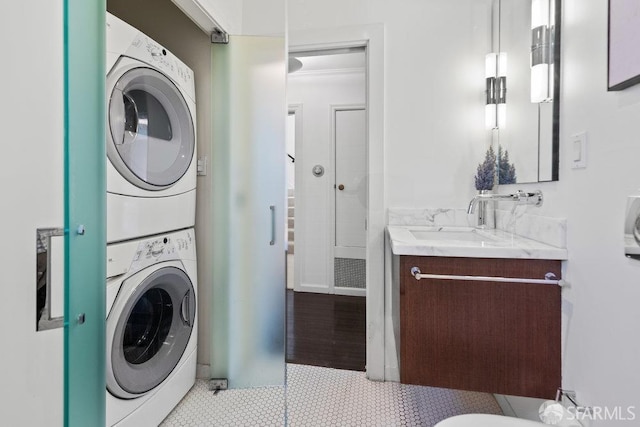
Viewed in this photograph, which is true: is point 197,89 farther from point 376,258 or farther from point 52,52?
point 376,258

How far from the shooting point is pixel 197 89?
1.72m

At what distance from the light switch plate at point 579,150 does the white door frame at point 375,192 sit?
3.13 feet

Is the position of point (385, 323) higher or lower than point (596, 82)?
lower

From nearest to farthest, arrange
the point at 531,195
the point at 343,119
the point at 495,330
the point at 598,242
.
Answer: the point at 598,242
the point at 495,330
the point at 531,195
the point at 343,119

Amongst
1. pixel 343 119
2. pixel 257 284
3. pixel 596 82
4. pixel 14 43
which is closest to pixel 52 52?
pixel 14 43

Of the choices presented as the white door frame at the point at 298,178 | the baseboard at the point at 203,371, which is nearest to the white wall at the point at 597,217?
the baseboard at the point at 203,371

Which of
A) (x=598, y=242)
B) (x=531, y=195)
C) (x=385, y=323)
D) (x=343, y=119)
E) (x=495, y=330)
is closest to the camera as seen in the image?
(x=598, y=242)

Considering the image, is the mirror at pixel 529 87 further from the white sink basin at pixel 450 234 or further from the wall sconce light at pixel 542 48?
the white sink basin at pixel 450 234

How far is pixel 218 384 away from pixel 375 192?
142 cm

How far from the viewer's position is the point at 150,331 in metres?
1.45

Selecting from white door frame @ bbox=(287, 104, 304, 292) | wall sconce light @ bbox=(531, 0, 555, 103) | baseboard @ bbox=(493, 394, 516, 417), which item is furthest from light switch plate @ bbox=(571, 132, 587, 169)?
white door frame @ bbox=(287, 104, 304, 292)

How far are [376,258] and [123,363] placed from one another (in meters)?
1.35

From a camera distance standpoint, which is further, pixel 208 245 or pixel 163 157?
pixel 208 245

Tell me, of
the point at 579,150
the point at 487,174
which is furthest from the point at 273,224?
the point at 579,150
